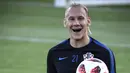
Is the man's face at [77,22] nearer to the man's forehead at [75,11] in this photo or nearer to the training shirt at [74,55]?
the man's forehead at [75,11]

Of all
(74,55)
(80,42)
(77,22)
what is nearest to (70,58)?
(74,55)

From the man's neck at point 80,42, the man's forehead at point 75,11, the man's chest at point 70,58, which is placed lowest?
the man's chest at point 70,58

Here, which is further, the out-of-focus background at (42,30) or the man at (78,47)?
the out-of-focus background at (42,30)

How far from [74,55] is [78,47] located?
0.27 feet

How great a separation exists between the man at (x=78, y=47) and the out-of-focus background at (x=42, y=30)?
604 centimetres

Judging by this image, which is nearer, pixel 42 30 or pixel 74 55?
pixel 74 55

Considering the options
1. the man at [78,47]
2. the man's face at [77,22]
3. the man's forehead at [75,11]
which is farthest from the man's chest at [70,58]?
the man's forehead at [75,11]

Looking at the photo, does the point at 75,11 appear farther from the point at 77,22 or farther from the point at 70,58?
the point at 70,58

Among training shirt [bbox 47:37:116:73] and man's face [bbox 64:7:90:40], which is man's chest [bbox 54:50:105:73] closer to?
training shirt [bbox 47:37:116:73]

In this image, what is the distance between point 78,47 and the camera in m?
4.12

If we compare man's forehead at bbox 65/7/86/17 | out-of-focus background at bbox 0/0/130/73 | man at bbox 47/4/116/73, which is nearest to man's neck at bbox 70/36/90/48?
man at bbox 47/4/116/73

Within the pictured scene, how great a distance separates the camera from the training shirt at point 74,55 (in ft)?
13.3

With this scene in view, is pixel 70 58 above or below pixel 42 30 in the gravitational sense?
above

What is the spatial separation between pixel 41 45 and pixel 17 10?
398 inches
